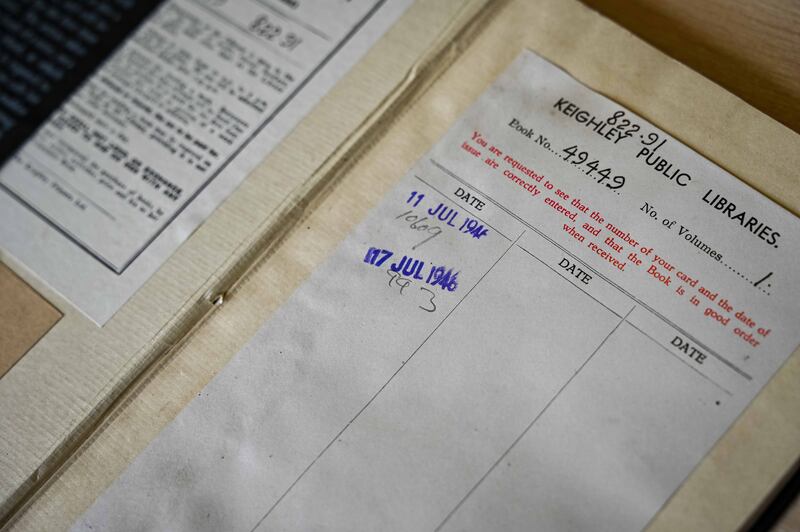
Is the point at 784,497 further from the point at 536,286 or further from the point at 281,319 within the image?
the point at 281,319

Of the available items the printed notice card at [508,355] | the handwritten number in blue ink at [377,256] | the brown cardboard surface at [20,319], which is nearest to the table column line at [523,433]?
the printed notice card at [508,355]

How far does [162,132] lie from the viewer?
0.41 meters

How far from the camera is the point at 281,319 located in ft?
1.14

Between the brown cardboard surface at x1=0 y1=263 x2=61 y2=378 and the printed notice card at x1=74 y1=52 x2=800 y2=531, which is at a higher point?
the printed notice card at x1=74 y1=52 x2=800 y2=531

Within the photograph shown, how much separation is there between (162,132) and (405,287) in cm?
18

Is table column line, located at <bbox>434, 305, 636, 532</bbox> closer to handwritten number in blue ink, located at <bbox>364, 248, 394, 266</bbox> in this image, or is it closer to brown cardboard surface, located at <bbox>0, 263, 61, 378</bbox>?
handwritten number in blue ink, located at <bbox>364, 248, 394, 266</bbox>

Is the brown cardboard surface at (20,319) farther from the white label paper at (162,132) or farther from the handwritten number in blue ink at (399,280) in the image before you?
the handwritten number in blue ink at (399,280)

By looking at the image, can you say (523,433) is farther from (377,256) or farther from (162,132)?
(162,132)

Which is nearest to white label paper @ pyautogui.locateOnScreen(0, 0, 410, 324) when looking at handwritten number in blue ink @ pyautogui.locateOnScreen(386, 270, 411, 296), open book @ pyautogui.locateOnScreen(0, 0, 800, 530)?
open book @ pyautogui.locateOnScreen(0, 0, 800, 530)

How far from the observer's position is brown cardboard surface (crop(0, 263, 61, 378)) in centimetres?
37

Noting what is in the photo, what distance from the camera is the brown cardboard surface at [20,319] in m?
0.37

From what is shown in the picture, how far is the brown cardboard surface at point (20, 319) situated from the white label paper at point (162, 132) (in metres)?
0.01

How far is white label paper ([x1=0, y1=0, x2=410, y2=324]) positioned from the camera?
1.26 feet

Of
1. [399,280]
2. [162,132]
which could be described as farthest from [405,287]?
[162,132]
